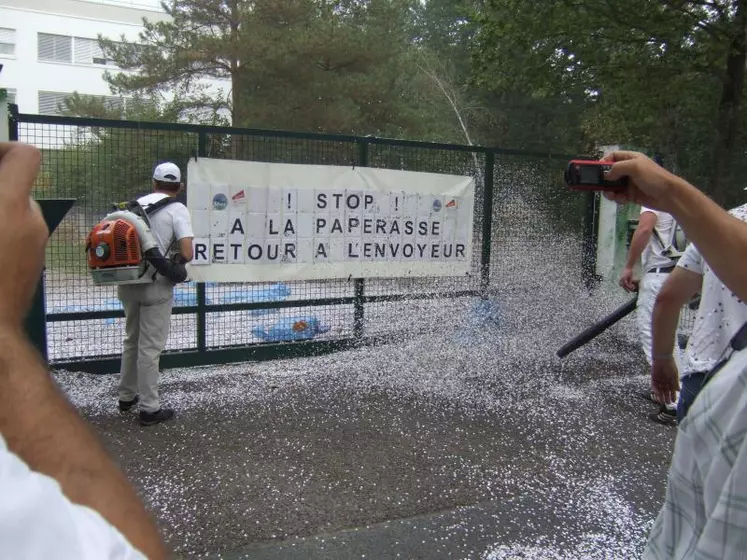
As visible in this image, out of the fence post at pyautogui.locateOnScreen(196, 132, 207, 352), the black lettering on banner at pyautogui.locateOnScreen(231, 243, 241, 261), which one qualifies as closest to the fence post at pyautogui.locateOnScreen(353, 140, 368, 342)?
the black lettering on banner at pyautogui.locateOnScreen(231, 243, 241, 261)

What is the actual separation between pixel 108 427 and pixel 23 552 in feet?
12.9

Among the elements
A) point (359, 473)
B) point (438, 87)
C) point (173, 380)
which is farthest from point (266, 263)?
point (438, 87)

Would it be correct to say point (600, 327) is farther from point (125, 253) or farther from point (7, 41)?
point (7, 41)

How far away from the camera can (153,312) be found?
13.8ft

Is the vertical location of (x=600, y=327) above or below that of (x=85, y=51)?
below

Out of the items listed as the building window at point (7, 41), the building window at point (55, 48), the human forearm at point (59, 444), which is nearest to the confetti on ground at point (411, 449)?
the human forearm at point (59, 444)

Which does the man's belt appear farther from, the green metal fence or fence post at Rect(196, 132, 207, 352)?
fence post at Rect(196, 132, 207, 352)

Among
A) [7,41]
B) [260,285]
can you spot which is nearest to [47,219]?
[260,285]

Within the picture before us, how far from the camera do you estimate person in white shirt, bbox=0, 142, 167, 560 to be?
0.59 meters

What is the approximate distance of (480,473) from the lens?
3615mm

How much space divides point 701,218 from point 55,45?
154ft

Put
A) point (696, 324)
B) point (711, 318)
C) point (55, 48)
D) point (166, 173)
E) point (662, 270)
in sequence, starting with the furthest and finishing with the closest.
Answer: point (55, 48), point (662, 270), point (166, 173), point (696, 324), point (711, 318)

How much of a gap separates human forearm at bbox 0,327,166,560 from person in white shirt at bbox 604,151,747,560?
94 centimetres

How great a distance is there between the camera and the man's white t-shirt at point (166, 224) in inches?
167
